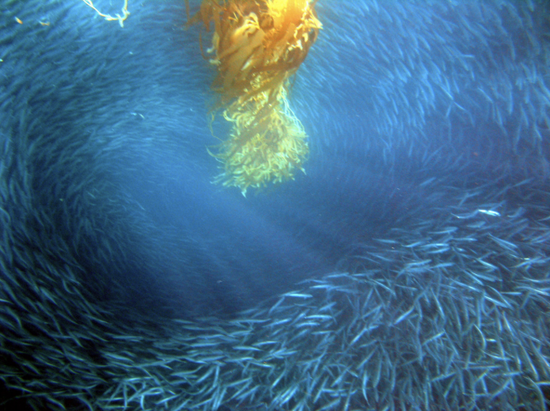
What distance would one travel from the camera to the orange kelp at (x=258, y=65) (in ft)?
4.56

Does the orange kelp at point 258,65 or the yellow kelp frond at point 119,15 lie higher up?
the orange kelp at point 258,65

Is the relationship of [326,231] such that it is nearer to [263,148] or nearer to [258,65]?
[263,148]

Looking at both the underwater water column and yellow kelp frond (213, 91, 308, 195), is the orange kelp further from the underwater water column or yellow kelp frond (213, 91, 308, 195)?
the underwater water column

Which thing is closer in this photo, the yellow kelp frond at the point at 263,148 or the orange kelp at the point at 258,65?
the orange kelp at the point at 258,65

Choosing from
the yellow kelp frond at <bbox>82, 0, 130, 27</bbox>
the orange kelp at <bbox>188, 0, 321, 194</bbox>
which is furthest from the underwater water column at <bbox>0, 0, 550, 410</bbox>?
the orange kelp at <bbox>188, 0, 321, 194</bbox>

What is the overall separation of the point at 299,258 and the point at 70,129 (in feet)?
5.63

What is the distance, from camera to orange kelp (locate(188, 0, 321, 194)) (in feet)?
4.56

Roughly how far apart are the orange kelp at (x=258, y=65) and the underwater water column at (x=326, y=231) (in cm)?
25

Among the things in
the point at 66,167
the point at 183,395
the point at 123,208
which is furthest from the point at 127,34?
the point at 183,395

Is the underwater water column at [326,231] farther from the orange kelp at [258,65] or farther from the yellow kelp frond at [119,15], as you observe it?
the orange kelp at [258,65]

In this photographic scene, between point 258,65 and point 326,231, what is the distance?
1.28 metres

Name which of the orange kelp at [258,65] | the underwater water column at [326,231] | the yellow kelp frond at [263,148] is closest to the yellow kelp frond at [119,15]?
the underwater water column at [326,231]

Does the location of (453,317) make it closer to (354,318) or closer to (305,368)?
(354,318)

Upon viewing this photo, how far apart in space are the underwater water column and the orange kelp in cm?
25
